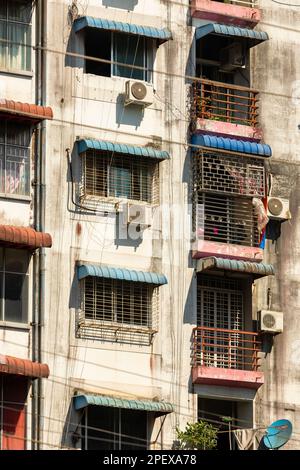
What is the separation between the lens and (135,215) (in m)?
45.4

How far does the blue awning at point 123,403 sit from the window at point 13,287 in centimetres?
179

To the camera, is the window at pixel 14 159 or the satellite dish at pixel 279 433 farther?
the satellite dish at pixel 279 433

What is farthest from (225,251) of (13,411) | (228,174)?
(13,411)

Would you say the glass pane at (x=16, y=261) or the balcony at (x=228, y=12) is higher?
the balcony at (x=228, y=12)

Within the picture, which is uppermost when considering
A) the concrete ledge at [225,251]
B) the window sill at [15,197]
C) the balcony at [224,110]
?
the balcony at [224,110]

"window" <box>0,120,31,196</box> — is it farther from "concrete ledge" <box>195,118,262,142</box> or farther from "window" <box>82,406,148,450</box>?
"window" <box>82,406,148,450</box>

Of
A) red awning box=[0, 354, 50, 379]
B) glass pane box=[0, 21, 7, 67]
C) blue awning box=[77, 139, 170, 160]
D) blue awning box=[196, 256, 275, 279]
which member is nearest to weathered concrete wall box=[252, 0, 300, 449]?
blue awning box=[196, 256, 275, 279]

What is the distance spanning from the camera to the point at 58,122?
Answer: 4516 centimetres

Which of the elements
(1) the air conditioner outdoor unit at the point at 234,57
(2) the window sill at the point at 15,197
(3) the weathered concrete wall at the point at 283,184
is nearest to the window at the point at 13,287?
(2) the window sill at the point at 15,197

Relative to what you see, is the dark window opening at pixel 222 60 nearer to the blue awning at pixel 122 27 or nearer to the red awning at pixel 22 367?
the blue awning at pixel 122 27

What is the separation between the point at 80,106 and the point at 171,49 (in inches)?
95.8

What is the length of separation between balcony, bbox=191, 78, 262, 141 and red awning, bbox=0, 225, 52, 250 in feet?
13.8

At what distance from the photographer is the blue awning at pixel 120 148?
148 ft

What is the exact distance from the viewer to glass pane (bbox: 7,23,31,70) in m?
45.0
